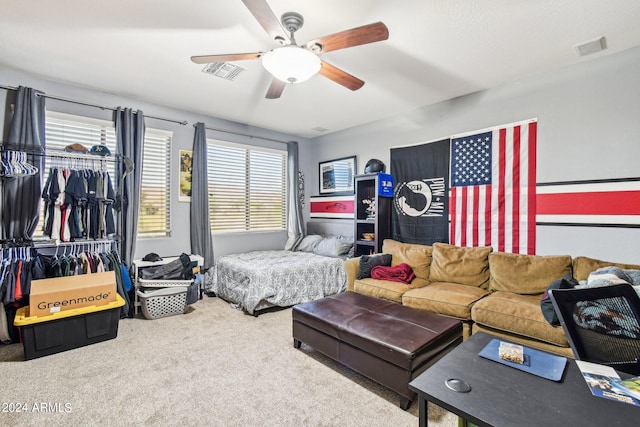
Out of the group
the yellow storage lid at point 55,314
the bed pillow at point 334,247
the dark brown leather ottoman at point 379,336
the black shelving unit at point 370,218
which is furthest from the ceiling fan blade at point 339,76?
the yellow storage lid at point 55,314

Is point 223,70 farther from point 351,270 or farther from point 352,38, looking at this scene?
point 351,270

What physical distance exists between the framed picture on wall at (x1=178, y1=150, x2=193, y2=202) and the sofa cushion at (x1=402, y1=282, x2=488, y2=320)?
10.7 ft

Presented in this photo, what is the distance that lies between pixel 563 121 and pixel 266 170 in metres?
4.08

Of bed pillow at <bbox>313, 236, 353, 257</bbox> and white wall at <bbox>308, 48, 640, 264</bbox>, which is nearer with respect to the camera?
white wall at <bbox>308, 48, 640, 264</bbox>

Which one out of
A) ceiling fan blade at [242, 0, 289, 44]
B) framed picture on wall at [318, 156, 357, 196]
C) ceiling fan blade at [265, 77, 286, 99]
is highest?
ceiling fan blade at [242, 0, 289, 44]

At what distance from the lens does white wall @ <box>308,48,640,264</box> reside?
2.64m

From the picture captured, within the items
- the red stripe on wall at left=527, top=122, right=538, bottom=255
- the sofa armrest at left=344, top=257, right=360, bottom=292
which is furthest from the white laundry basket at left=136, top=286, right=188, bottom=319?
the red stripe on wall at left=527, top=122, right=538, bottom=255

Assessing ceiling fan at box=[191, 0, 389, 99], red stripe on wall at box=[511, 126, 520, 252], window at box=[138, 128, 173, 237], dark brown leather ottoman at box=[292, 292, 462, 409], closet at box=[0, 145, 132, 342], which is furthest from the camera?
window at box=[138, 128, 173, 237]

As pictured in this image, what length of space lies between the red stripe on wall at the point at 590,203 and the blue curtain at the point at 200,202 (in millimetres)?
4155

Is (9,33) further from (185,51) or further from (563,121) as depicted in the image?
(563,121)

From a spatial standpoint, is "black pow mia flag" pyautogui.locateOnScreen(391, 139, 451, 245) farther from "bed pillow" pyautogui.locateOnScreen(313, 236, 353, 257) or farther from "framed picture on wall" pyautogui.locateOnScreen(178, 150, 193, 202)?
"framed picture on wall" pyautogui.locateOnScreen(178, 150, 193, 202)

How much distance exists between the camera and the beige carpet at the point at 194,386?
1834mm

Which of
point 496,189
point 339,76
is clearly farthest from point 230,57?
point 496,189

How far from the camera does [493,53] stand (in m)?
2.69
